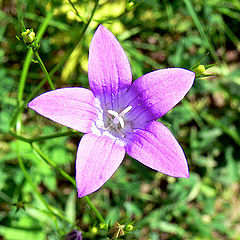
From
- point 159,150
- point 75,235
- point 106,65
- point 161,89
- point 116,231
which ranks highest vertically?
point 106,65

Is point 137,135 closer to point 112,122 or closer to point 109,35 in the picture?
point 112,122

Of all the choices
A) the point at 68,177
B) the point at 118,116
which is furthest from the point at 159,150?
the point at 68,177

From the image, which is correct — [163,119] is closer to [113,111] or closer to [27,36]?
[113,111]

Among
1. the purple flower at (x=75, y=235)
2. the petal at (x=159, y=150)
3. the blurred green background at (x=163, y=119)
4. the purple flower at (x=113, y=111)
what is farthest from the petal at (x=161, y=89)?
the blurred green background at (x=163, y=119)

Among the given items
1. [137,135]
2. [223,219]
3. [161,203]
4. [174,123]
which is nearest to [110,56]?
[137,135]

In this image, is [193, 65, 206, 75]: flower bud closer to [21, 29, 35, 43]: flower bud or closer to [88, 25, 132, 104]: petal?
[88, 25, 132, 104]: petal

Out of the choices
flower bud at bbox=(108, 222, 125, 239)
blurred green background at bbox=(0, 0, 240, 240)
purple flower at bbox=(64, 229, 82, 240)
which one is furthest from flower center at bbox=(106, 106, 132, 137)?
blurred green background at bbox=(0, 0, 240, 240)

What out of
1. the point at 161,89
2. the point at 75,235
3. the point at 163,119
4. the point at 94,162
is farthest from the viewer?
the point at 163,119

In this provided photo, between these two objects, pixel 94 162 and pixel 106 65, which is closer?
pixel 94 162
